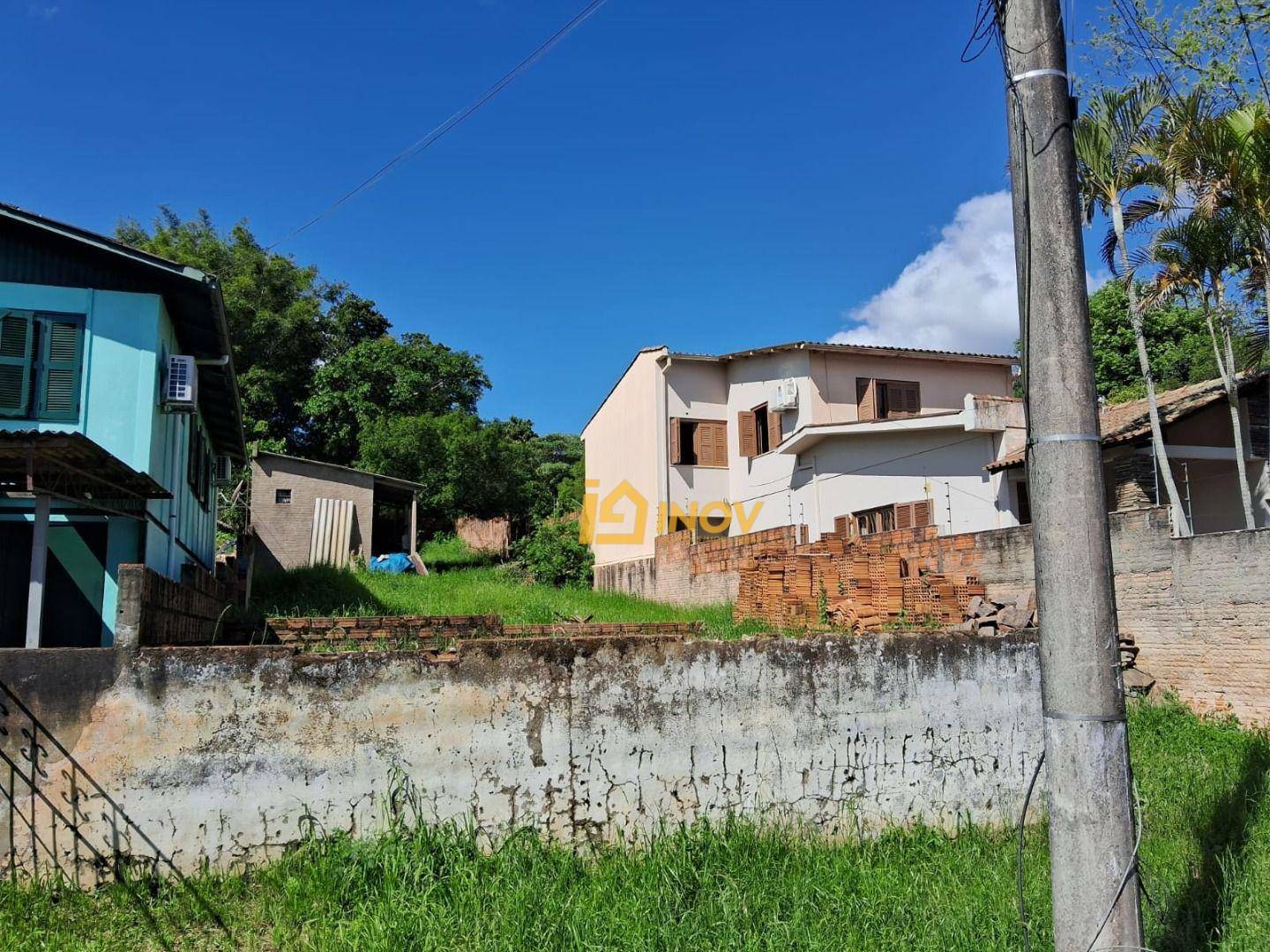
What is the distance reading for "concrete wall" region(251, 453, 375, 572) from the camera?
21016mm

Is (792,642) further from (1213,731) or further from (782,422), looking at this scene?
(782,422)

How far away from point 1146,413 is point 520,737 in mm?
14626

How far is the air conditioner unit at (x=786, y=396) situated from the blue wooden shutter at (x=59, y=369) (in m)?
15.9

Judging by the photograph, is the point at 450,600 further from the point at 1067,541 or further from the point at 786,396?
the point at 1067,541

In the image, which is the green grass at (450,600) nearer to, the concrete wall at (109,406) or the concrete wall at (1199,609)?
the concrete wall at (109,406)

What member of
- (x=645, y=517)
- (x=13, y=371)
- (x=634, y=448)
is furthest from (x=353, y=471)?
(x=13, y=371)

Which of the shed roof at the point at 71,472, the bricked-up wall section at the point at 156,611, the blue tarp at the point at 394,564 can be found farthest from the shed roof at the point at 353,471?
Result: the bricked-up wall section at the point at 156,611

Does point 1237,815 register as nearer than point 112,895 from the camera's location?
No

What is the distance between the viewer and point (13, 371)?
8.58 metres

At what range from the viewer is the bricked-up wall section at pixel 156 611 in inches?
190

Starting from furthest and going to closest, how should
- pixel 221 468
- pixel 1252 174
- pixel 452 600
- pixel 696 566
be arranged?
pixel 696 566 < pixel 221 468 < pixel 452 600 < pixel 1252 174

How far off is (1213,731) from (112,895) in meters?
9.99

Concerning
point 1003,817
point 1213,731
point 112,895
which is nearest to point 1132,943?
point 1003,817

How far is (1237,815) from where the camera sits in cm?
646
